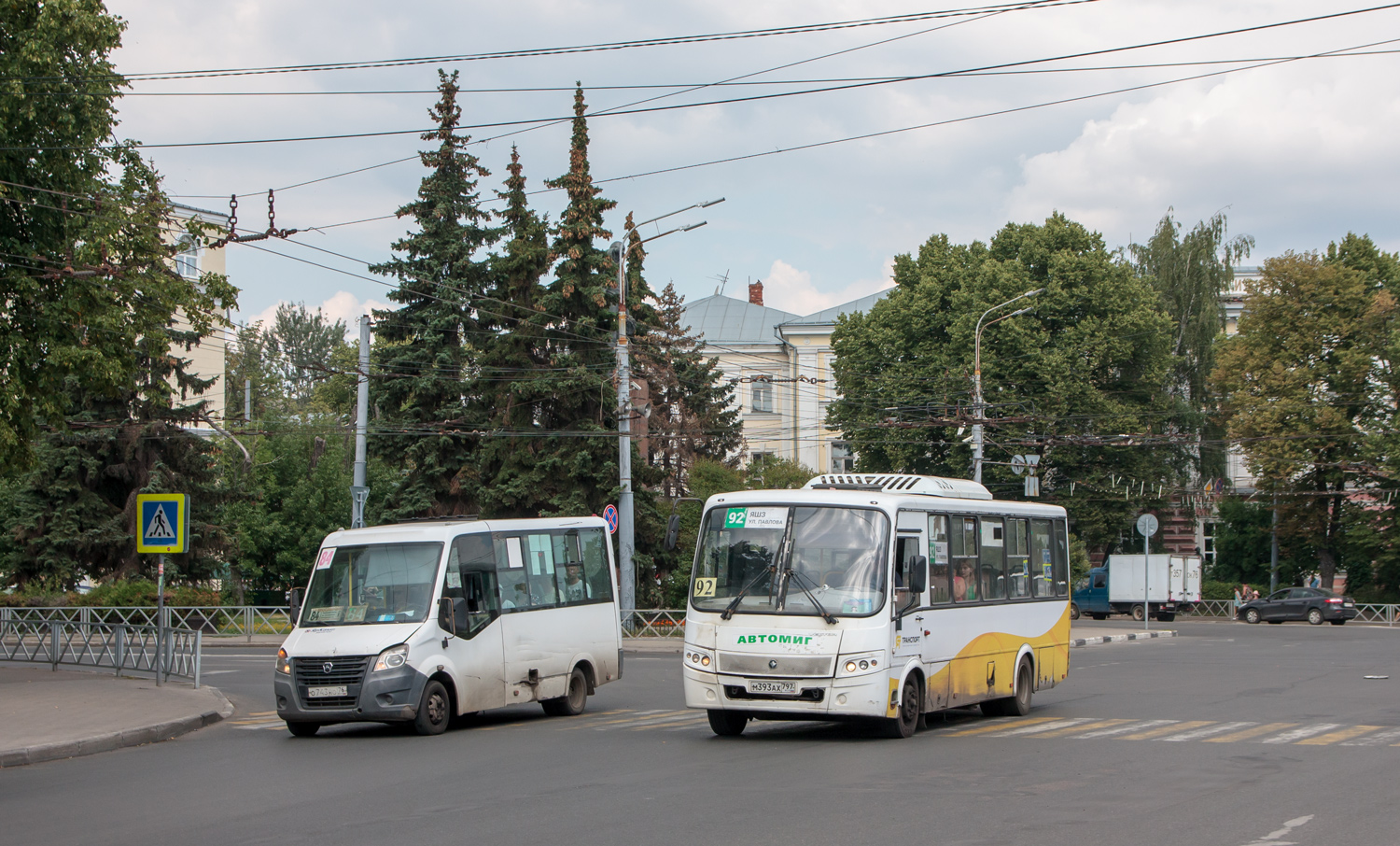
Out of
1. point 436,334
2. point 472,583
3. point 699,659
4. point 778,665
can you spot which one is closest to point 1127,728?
point 778,665

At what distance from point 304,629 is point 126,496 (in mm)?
27500

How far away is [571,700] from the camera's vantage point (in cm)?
1808

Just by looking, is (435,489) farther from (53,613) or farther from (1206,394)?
(1206,394)

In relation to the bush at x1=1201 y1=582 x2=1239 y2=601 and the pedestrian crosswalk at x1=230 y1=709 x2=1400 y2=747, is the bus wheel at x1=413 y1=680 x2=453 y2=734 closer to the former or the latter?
the pedestrian crosswalk at x1=230 y1=709 x2=1400 y2=747

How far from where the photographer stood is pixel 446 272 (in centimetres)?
4284

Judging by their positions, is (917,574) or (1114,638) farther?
(1114,638)

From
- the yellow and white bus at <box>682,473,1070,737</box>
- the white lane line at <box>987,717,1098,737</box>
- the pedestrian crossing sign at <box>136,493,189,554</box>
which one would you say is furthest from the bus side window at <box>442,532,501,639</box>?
the white lane line at <box>987,717,1098,737</box>

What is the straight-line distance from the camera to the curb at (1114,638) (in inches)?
1377

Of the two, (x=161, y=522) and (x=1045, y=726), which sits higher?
(x=161, y=522)

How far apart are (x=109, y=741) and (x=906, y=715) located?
28.1 ft

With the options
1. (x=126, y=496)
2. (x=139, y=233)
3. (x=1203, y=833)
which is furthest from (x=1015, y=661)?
(x=126, y=496)

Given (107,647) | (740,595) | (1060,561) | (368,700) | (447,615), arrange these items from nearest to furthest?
(740,595), (368,700), (447,615), (1060,561), (107,647)

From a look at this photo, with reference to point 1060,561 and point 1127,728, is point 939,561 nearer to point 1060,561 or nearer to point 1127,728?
point 1127,728

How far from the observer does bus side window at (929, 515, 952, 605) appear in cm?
1502
